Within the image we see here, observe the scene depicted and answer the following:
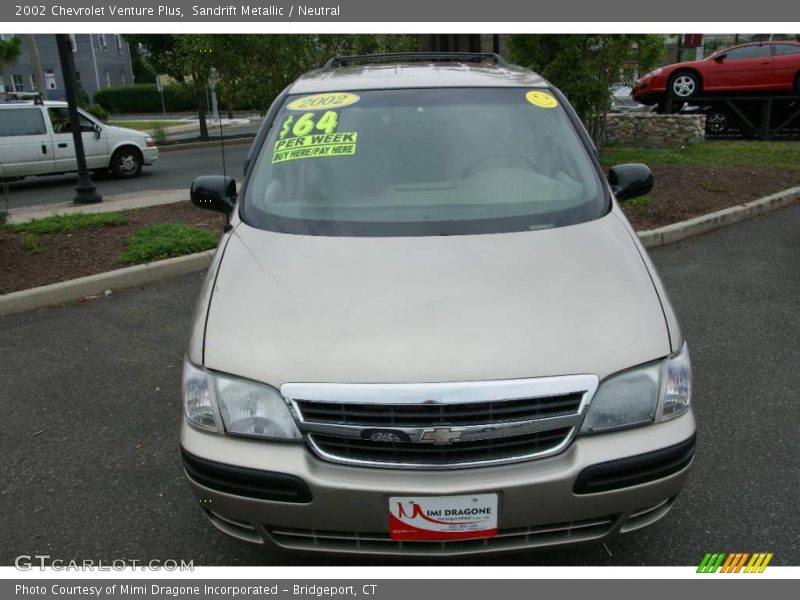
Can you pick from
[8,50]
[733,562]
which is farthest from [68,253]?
[733,562]

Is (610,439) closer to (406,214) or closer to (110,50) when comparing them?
(406,214)

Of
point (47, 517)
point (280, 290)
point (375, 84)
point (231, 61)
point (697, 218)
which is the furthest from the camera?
point (231, 61)

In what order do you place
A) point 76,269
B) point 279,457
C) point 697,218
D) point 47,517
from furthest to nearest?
point 697,218, point 76,269, point 47,517, point 279,457

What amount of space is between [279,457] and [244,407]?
8.2 inches

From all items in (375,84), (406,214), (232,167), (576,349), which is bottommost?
(232,167)

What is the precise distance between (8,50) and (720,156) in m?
11.6

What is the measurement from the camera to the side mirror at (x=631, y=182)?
3674mm

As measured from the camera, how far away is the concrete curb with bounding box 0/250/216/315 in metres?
5.70

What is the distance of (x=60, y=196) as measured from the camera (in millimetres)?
12289

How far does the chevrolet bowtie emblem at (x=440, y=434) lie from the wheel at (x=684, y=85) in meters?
16.7

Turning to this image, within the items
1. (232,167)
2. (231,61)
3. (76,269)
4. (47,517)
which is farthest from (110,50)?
(47,517)

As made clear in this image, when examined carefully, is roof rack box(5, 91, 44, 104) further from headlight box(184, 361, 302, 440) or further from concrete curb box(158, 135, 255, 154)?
headlight box(184, 361, 302, 440)

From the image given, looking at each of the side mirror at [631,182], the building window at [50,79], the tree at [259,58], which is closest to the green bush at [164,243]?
the tree at [259,58]

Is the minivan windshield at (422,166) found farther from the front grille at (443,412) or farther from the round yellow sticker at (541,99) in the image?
the front grille at (443,412)
